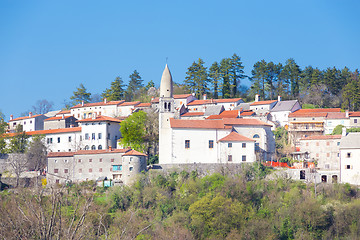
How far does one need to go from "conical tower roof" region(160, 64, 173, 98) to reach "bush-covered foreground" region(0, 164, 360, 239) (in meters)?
8.82

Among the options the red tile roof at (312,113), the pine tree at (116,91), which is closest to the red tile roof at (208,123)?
the red tile roof at (312,113)

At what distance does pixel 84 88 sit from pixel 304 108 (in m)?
35.7

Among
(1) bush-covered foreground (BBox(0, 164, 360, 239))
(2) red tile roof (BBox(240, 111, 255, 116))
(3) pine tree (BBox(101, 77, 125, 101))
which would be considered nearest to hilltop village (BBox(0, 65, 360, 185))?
(1) bush-covered foreground (BBox(0, 164, 360, 239))

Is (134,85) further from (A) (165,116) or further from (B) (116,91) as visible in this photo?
(A) (165,116)

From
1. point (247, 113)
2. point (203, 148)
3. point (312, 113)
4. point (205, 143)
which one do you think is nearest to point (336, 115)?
point (312, 113)

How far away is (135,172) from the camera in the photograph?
151ft

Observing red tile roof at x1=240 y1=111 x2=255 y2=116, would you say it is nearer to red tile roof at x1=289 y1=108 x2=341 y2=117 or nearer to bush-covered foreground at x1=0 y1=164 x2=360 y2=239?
red tile roof at x1=289 y1=108 x2=341 y2=117

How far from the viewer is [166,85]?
5112 cm

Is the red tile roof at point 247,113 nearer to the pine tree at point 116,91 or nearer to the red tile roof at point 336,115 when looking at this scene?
the red tile roof at point 336,115

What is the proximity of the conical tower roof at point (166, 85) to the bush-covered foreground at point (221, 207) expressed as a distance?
8.82m

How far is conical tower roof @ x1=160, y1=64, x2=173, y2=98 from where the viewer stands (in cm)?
5095

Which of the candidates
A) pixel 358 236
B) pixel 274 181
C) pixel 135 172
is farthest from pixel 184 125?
pixel 358 236

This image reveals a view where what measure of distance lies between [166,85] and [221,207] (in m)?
15.2

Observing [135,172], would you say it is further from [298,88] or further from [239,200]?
[298,88]
